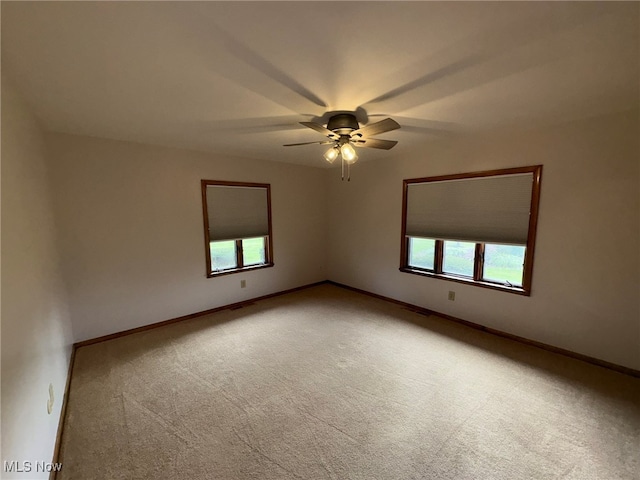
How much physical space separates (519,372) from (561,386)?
11.5 inches

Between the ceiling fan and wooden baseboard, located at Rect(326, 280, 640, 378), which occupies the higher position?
the ceiling fan

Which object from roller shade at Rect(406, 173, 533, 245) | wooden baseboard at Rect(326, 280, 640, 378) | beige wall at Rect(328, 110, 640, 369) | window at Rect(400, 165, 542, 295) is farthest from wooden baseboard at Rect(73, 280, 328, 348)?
beige wall at Rect(328, 110, 640, 369)

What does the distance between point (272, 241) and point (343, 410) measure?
2.93m

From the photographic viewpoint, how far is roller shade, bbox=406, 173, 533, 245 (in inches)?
117

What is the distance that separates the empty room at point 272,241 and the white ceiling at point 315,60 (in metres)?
0.02

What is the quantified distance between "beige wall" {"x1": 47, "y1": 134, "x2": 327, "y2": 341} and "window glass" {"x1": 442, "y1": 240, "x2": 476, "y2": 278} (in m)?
2.90

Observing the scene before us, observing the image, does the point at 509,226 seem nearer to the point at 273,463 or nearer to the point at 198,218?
the point at 273,463

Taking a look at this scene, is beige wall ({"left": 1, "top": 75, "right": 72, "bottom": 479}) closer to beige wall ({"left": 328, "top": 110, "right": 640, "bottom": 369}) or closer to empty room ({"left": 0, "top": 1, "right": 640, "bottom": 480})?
empty room ({"left": 0, "top": 1, "right": 640, "bottom": 480})

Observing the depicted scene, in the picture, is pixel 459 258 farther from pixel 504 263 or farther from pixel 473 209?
pixel 473 209

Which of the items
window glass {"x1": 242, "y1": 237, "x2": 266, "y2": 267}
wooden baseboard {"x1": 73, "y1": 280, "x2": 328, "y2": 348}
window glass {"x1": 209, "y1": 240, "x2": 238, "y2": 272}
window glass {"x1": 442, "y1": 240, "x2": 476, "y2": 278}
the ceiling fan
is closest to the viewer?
the ceiling fan

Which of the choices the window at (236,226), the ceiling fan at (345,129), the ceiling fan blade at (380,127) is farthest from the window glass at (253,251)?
the ceiling fan blade at (380,127)

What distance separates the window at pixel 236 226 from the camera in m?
3.82

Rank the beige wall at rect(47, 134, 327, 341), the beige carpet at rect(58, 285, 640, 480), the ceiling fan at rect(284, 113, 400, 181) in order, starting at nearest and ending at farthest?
the beige carpet at rect(58, 285, 640, 480)
the ceiling fan at rect(284, 113, 400, 181)
the beige wall at rect(47, 134, 327, 341)

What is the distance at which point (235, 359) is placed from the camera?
108 inches
